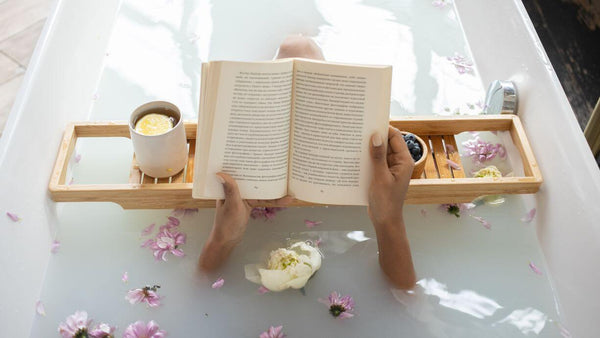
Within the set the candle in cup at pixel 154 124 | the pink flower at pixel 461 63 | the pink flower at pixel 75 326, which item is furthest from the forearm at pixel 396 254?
the pink flower at pixel 461 63

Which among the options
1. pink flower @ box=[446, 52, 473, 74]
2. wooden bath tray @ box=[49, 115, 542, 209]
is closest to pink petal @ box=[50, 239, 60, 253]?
wooden bath tray @ box=[49, 115, 542, 209]

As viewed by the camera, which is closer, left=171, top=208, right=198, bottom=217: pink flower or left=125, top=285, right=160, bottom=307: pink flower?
left=125, top=285, right=160, bottom=307: pink flower

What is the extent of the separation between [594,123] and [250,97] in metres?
1.08

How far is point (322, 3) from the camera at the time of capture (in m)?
2.55

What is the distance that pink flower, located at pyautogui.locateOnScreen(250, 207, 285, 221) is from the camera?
1.72m

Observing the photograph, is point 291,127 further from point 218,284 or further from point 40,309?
point 40,309

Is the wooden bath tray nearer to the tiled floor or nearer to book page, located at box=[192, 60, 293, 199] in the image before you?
book page, located at box=[192, 60, 293, 199]

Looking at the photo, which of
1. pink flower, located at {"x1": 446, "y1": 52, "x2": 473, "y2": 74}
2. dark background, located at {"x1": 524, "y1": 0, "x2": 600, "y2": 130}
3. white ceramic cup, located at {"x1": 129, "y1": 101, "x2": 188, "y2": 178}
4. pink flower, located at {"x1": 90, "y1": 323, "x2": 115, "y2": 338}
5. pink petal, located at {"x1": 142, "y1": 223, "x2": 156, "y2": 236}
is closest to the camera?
pink flower, located at {"x1": 90, "y1": 323, "x2": 115, "y2": 338}

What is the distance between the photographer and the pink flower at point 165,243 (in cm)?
161

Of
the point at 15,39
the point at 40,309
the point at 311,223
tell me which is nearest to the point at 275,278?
the point at 311,223

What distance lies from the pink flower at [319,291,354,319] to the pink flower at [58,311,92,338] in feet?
1.90

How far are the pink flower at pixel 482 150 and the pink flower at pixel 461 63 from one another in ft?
1.36

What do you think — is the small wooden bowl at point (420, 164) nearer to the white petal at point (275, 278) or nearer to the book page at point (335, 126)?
the book page at point (335, 126)

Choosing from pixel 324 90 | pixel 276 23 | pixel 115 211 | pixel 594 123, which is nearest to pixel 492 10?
Result: pixel 594 123
